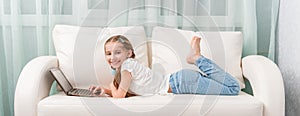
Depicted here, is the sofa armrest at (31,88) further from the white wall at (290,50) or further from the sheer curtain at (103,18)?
Result: the white wall at (290,50)

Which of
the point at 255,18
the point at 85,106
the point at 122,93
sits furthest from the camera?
the point at 255,18

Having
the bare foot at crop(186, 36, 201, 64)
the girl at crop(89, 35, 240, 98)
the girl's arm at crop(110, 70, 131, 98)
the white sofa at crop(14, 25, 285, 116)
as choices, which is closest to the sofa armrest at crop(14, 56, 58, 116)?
the white sofa at crop(14, 25, 285, 116)

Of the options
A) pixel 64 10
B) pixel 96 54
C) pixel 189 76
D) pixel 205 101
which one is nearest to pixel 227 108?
pixel 205 101

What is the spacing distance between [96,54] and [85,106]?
1.95 ft

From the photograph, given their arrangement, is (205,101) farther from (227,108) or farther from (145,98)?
(145,98)

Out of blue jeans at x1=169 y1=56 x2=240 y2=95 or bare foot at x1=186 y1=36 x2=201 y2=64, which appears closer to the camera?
blue jeans at x1=169 y1=56 x2=240 y2=95

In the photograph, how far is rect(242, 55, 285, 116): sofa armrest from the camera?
2168 mm

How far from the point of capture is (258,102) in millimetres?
2156

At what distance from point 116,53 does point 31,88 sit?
46 centimetres

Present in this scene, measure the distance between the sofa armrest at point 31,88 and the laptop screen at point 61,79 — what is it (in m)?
0.04

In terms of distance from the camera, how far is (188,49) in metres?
2.63

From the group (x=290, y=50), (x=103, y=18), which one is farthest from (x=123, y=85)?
(x=290, y=50)

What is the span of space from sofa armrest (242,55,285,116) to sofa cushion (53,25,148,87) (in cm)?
66

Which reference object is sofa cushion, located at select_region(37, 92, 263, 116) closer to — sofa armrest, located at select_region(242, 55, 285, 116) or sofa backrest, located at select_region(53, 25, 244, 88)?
sofa armrest, located at select_region(242, 55, 285, 116)
